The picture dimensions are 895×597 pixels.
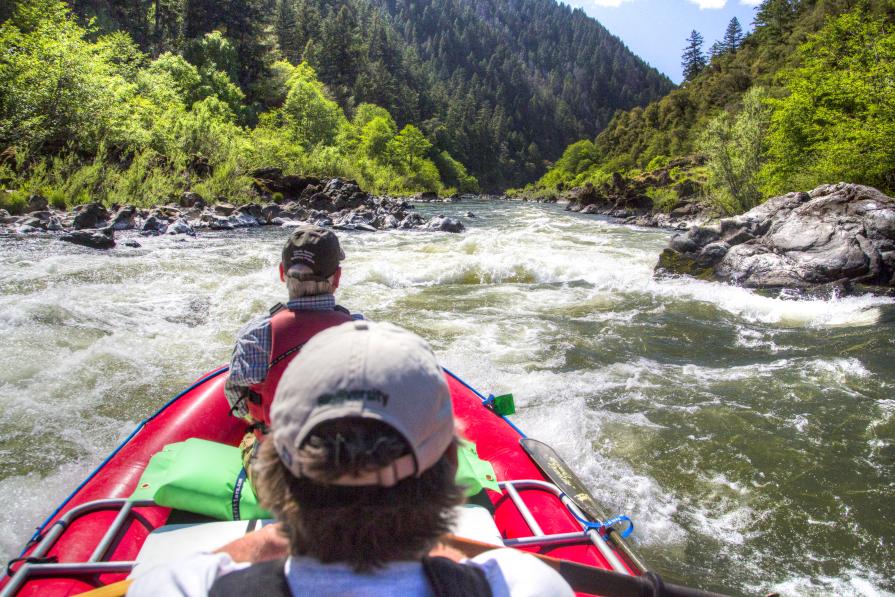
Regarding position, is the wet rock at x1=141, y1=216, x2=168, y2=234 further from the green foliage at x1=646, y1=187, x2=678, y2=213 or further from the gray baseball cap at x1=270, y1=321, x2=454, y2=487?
the green foliage at x1=646, y1=187, x2=678, y2=213

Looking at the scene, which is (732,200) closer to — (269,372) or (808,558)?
(808,558)

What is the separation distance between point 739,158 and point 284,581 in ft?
68.2

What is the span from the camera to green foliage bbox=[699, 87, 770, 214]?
1748cm

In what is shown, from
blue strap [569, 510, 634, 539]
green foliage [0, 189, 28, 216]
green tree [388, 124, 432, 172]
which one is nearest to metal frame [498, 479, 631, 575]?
blue strap [569, 510, 634, 539]

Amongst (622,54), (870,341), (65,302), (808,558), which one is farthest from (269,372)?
(622,54)

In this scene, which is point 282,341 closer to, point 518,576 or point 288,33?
point 518,576

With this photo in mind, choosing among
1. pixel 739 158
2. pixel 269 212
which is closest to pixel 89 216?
pixel 269 212

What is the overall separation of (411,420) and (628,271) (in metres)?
9.98

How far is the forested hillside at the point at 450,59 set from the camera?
4412 cm

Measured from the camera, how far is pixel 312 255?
2.06m

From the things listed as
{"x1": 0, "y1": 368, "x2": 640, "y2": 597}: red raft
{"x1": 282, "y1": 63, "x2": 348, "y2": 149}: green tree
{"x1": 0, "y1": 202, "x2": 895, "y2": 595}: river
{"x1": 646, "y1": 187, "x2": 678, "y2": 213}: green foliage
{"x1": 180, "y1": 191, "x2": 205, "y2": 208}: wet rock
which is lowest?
{"x1": 0, "y1": 202, "x2": 895, "y2": 595}: river

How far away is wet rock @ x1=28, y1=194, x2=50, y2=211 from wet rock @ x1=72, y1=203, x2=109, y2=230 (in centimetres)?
55

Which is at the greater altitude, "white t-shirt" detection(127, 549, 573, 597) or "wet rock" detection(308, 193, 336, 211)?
"wet rock" detection(308, 193, 336, 211)

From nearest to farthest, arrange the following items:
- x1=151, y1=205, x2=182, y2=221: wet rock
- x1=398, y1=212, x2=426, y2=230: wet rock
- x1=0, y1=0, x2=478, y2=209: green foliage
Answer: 1. x1=0, y1=0, x2=478, y2=209: green foliage
2. x1=151, y1=205, x2=182, y2=221: wet rock
3. x1=398, y1=212, x2=426, y2=230: wet rock
